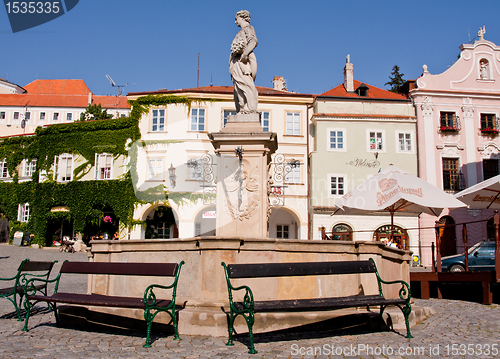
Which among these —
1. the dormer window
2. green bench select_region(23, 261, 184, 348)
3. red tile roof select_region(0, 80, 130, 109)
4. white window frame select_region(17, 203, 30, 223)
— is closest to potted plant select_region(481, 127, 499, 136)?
the dormer window

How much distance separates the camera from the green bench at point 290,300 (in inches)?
187

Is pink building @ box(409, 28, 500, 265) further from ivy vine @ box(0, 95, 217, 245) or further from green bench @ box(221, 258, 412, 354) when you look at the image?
green bench @ box(221, 258, 412, 354)

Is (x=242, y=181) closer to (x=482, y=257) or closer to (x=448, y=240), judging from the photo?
(x=482, y=257)

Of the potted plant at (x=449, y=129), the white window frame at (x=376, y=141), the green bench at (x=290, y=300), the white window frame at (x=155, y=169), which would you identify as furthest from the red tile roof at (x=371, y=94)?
the green bench at (x=290, y=300)

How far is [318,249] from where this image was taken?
607 centimetres

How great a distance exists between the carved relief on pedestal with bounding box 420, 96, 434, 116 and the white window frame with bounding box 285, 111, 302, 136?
26.4 ft

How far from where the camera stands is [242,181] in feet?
25.0

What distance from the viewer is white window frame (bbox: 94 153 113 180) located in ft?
97.4

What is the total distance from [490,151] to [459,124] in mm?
2721

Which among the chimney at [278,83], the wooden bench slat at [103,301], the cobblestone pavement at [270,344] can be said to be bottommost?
the cobblestone pavement at [270,344]

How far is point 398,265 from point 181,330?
3.72 m

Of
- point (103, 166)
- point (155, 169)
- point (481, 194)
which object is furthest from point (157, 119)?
point (481, 194)

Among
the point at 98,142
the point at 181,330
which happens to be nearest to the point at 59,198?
the point at 98,142

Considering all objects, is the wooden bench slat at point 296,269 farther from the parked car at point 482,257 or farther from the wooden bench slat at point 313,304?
the parked car at point 482,257
